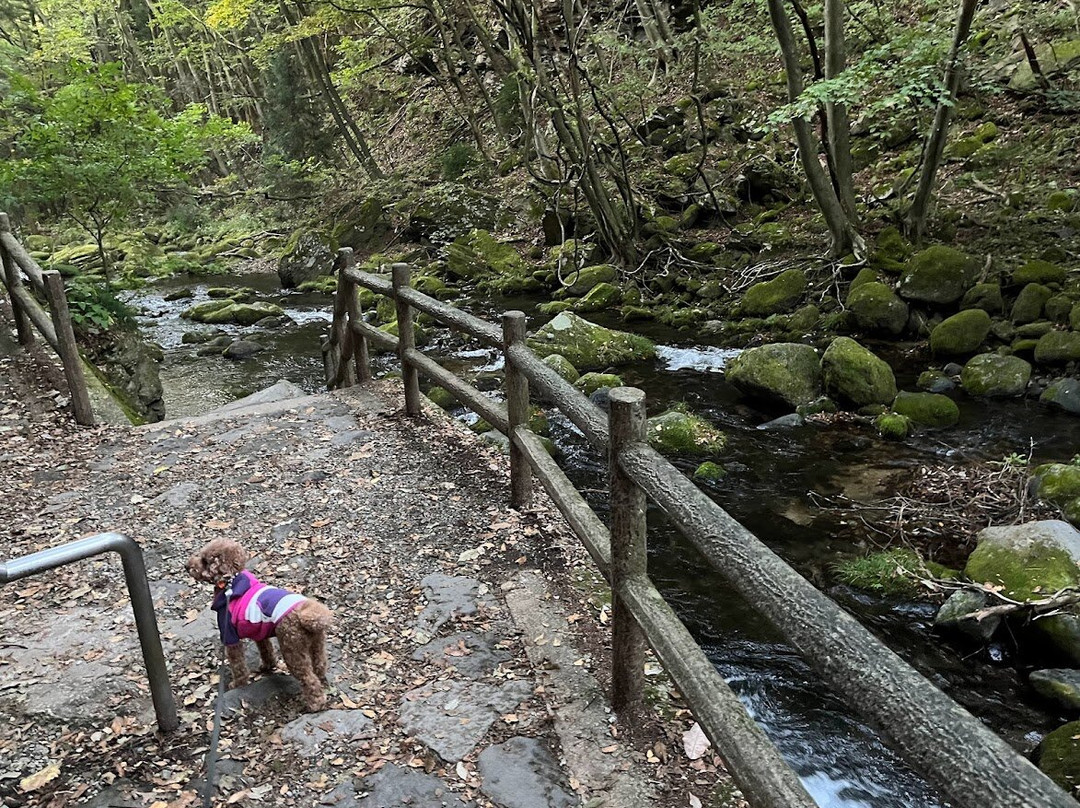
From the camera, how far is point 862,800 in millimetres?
3611

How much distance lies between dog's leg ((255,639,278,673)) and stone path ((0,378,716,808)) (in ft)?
0.16

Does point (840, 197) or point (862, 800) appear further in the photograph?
point (840, 197)

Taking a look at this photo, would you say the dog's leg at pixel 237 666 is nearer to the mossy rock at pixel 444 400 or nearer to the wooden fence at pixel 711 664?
the wooden fence at pixel 711 664

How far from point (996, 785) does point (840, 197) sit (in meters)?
12.0

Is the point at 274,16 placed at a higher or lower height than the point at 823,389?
higher

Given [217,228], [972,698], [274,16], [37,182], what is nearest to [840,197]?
[972,698]

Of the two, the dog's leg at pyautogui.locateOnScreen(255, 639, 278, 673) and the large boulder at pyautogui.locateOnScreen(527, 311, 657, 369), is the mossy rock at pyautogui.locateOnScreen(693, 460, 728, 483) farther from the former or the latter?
the dog's leg at pyautogui.locateOnScreen(255, 639, 278, 673)

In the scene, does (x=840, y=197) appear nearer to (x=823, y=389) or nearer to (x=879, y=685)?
(x=823, y=389)

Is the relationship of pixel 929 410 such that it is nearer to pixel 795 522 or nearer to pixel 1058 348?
pixel 1058 348

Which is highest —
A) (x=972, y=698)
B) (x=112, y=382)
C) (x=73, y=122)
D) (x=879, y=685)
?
(x=73, y=122)

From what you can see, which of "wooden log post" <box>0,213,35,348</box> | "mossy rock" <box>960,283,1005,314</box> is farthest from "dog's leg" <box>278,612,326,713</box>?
"mossy rock" <box>960,283,1005,314</box>

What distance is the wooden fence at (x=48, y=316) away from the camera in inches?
248

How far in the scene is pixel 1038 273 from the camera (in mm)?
9719

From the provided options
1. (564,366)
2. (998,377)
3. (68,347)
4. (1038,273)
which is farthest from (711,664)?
(1038,273)
